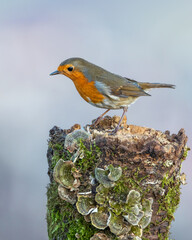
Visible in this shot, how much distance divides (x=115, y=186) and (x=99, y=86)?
141cm

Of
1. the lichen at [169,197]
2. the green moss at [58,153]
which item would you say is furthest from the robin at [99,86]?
the lichen at [169,197]

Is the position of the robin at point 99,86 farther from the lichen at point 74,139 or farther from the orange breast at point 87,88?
the lichen at point 74,139

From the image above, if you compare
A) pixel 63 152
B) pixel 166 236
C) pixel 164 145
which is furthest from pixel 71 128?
pixel 166 236

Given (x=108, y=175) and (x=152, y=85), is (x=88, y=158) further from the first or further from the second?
(x=152, y=85)

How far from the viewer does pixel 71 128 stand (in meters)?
3.95

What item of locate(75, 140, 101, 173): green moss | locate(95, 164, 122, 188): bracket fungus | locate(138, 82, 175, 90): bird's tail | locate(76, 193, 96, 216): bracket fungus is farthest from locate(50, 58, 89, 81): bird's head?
locate(76, 193, 96, 216): bracket fungus

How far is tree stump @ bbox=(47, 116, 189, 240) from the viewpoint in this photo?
10.0ft

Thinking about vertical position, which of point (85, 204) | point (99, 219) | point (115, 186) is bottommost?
point (99, 219)

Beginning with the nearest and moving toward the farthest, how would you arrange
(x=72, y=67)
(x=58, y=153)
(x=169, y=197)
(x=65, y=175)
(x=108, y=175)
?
(x=108, y=175)
(x=65, y=175)
(x=169, y=197)
(x=58, y=153)
(x=72, y=67)

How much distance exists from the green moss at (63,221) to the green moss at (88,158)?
0.40 meters

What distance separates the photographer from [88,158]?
3238 mm

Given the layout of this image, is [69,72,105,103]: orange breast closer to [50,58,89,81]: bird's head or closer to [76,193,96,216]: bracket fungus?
[50,58,89,81]: bird's head

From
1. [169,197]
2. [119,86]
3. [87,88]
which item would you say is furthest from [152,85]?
[169,197]

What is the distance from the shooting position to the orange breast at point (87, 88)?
13.6ft
